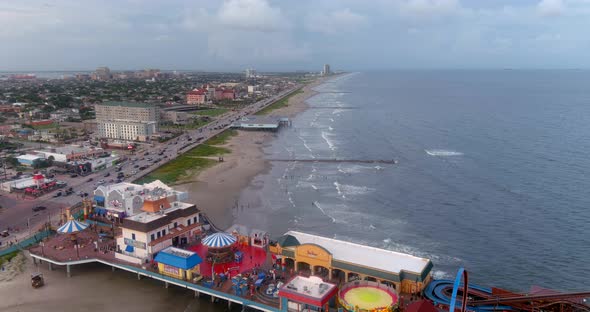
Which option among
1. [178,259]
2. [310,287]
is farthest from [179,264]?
[310,287]

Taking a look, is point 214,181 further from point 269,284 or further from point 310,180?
point 269,284

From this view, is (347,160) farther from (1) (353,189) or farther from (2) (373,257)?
(2) (373,257)

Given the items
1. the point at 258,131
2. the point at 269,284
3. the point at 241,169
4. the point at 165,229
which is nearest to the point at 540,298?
the point at 269,284

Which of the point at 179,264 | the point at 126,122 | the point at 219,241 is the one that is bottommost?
the point at 179,264

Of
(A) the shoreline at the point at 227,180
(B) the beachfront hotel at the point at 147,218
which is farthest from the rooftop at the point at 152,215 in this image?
(A) the shoreline at the point at 227,180

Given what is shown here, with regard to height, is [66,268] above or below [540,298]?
below

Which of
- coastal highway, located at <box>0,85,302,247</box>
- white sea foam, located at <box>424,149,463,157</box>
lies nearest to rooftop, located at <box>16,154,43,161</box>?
coastal highway, located at <box>0,85,302,247</box>
